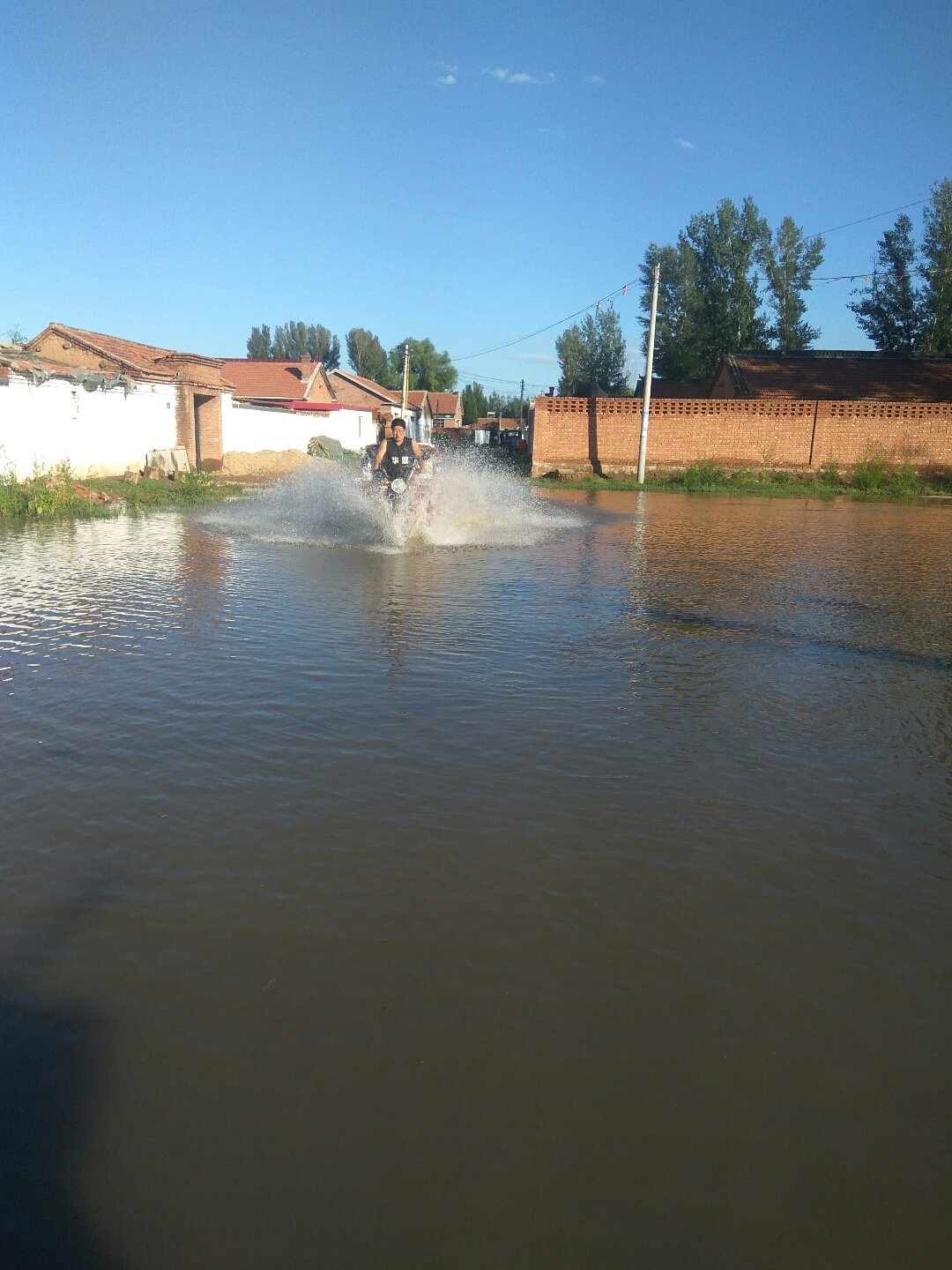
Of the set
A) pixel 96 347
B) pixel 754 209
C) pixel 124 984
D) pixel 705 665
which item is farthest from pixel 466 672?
pixel 754 209

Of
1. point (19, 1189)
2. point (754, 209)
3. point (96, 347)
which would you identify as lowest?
point (19, 1189)

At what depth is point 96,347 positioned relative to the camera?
91.5 feet

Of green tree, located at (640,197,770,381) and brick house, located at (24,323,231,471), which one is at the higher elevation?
green tree, located at (640,197,770,381)

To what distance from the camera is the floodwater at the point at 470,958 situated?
2312mm

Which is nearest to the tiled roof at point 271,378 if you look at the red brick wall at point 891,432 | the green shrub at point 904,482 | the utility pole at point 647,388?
the utility pole at point 647,388

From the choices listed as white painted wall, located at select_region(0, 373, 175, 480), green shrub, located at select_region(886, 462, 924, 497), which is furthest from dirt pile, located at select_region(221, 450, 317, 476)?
green shrub, located at select_region(886, 462, 924, 497)

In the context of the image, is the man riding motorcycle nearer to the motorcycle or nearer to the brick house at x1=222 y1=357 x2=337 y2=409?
the motorcycle

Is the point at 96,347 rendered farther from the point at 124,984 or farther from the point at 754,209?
the point at 754,209

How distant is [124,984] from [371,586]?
7.15m

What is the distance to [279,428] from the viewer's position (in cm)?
3706

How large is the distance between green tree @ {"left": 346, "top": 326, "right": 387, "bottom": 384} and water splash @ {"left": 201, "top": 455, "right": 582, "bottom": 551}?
92.0 meters

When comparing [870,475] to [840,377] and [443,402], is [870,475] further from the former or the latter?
[443,402]

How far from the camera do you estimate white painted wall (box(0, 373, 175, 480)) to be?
1886 cm

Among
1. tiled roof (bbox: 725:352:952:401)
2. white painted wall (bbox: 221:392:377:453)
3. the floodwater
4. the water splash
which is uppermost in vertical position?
tiled roof (bbox: 725:352:952:401)
